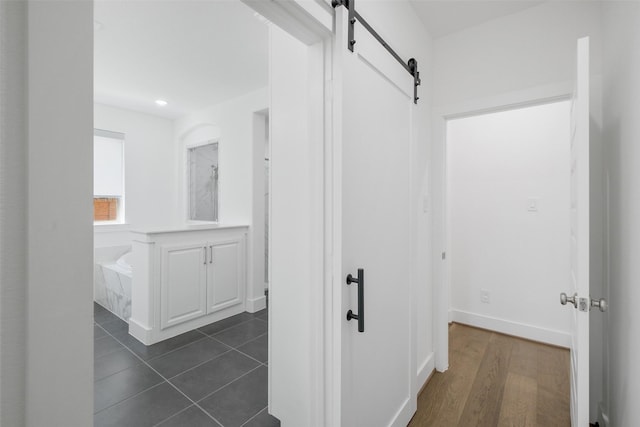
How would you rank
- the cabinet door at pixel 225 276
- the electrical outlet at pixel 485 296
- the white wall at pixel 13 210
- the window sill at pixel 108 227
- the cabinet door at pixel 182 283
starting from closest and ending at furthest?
the white wall at pixel 13 210
the cabinet door at pixel 182 283
the electrical outlet at pixel 485 296
the cabinet door at pixel 225 276
the window sill at pixel 108 227

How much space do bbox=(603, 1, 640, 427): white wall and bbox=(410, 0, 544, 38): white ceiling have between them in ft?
1.71

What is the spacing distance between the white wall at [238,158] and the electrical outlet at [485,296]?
2524 millimetres

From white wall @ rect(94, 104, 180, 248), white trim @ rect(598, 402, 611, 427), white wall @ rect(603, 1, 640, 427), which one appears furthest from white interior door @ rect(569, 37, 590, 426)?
white wall @ rect(94, 104, 180, 248)

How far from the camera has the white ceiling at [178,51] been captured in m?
2.11

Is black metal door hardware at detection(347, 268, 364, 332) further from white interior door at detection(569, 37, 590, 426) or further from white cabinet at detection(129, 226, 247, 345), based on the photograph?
white cabinet at detection(129, 226, 247, 345)

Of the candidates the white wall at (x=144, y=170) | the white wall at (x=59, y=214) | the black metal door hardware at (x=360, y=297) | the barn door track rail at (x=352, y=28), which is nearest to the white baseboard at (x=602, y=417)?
the black metal door hardware at (x=360, y=297)

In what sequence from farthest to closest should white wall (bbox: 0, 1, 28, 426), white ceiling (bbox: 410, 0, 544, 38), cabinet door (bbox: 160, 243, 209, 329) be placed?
cabinet door (bbox: 160, 243, 209, 329)
white ceiling (bbox: 410, 0, 544, 38)
white wall (bbox: 0, 1, 28, 426)

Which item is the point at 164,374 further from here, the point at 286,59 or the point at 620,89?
the point at 620,89

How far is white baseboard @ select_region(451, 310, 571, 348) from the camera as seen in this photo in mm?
2637

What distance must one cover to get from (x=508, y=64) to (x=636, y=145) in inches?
46.3

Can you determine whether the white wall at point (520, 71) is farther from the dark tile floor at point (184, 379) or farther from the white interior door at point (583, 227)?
the dark tile floor at point (184, 379)

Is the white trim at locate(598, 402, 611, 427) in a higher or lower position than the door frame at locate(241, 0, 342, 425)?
lower

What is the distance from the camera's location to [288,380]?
1582mm

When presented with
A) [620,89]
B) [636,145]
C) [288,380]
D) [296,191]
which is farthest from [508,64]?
[288,380]
